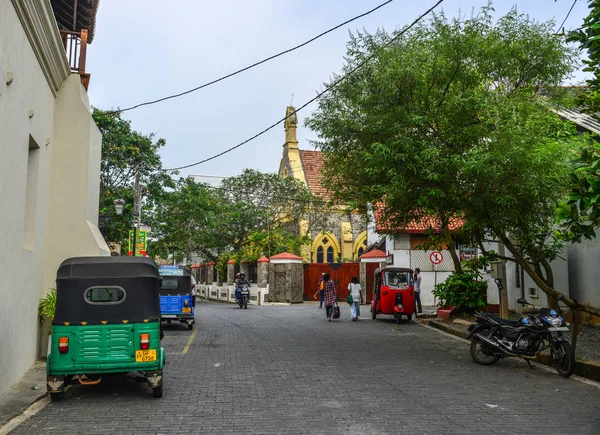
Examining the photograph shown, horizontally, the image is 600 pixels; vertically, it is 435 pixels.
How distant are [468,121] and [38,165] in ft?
29.4

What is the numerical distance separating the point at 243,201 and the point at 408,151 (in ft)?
99.8

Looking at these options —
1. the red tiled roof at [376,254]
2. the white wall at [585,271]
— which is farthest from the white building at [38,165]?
the red tiled roof at [376,254]

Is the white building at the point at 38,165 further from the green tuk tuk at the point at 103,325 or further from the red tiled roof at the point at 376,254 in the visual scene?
the red tiled roof at the point at 376,254

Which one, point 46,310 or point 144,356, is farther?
point 46,310

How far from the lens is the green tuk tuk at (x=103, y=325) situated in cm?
800

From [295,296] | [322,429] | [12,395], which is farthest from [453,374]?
[295,296]

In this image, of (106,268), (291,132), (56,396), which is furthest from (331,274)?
(56,396)

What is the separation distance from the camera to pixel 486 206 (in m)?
12.5

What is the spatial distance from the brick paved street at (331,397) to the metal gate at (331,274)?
22773 mm

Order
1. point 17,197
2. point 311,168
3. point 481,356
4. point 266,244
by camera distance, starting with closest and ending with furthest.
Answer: point 17,197
point 481,356
point 266,244
point 311,168

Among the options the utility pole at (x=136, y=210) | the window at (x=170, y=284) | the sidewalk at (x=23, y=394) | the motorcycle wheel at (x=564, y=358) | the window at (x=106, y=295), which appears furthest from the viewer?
the utility pole at (x=136, y=210)

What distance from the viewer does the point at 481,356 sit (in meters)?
11.8

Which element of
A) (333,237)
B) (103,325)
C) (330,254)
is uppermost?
(333,237)

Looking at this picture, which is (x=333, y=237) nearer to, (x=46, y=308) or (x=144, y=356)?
(x=46, y=308)
